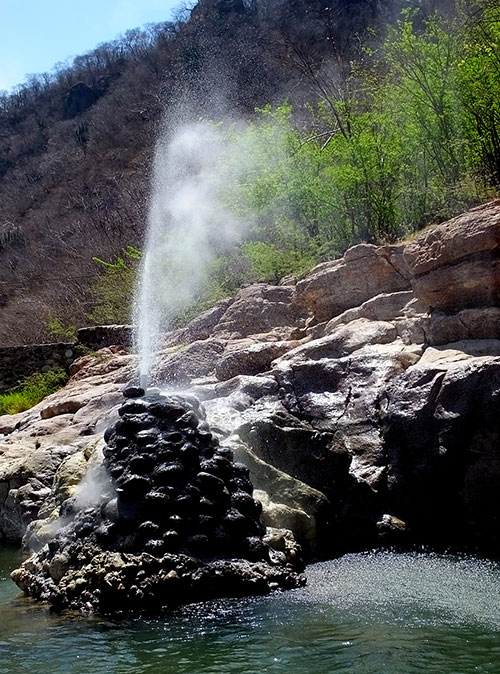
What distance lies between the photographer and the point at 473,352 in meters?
9.11

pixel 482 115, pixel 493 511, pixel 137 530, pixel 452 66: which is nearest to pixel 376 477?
pixel 493 511

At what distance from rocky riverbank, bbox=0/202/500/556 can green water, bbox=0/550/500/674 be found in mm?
1329

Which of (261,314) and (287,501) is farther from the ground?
(261,314)

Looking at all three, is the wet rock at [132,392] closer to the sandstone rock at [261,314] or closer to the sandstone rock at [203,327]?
the sandstone rock at [261,314]

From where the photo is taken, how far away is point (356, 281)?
40.3 ft

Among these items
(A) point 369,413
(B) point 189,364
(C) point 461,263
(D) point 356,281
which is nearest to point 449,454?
(A) point 369,413

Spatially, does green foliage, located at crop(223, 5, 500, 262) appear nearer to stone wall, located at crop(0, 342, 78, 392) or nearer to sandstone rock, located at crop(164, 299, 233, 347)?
sandstone rock, located at crop(164, 299, 233, 347)

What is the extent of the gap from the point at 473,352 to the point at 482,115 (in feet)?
25.5

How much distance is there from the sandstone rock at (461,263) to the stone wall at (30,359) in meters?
13.9

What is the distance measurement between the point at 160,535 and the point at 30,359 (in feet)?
56.0

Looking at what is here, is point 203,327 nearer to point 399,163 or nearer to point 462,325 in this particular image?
point 399,163

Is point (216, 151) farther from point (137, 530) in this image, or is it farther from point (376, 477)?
point (137, 530)

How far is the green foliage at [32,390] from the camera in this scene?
1995 centimetres

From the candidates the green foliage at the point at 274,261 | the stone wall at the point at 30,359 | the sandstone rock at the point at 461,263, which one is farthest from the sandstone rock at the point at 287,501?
the stone wall at the point at 30,359
